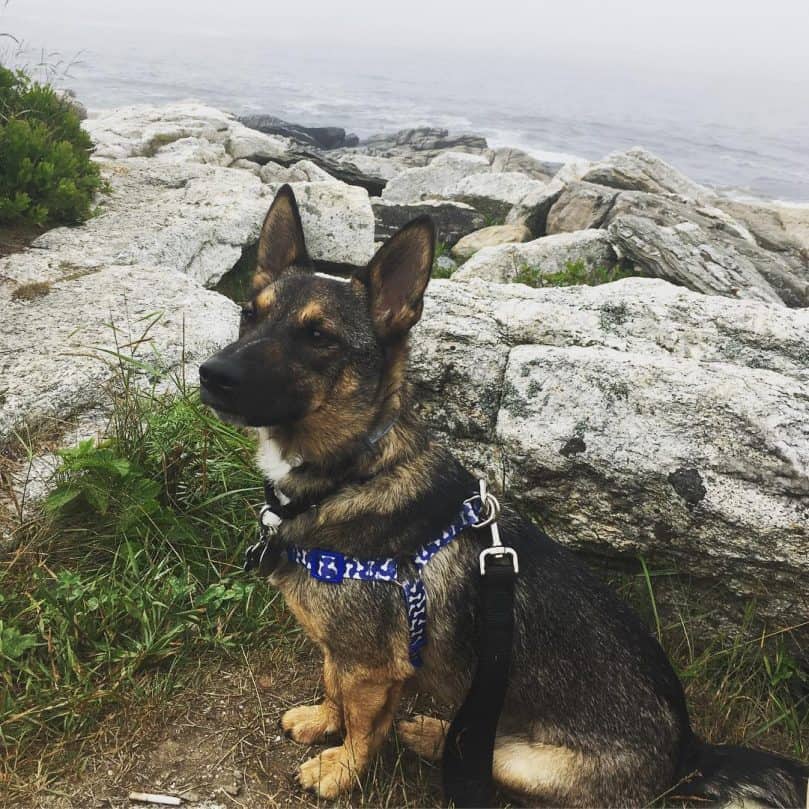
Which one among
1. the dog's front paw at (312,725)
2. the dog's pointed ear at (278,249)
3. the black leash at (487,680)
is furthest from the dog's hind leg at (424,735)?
the dog's pointed ear at (278,249)

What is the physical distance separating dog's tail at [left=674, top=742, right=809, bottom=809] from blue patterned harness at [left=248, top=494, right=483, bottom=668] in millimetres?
1204

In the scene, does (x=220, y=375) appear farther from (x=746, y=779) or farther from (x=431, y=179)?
(x=431, y=179)

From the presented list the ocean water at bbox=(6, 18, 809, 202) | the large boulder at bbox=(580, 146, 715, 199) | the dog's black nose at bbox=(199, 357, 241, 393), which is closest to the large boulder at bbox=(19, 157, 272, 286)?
the dog's black nose at bbox=(199, 357, 241, 393)

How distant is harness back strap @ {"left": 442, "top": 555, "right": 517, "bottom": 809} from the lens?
2748mm

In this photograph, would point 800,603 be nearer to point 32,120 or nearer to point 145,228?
point 145,228

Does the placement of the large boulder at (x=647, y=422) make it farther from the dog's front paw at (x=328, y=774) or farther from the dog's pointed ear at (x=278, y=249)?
the dog's front paw at (x=328, y=774)

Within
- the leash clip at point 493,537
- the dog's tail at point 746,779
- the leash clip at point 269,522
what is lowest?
the dog's tail at point 746,779

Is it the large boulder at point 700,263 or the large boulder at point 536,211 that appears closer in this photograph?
the large boulder at point 700,263

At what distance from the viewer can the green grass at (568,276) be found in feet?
26.1

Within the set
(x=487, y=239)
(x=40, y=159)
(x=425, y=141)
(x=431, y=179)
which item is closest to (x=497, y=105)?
(x=425, y=141)

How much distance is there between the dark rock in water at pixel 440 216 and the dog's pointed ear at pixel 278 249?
8.10 meters

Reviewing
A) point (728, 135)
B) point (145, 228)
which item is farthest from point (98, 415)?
point (728, 135)

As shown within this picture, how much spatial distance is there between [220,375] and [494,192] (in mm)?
11826

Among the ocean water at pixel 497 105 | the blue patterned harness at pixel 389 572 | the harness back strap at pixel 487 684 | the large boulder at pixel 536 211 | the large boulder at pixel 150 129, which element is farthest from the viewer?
the ocean water at pixel 497 105
